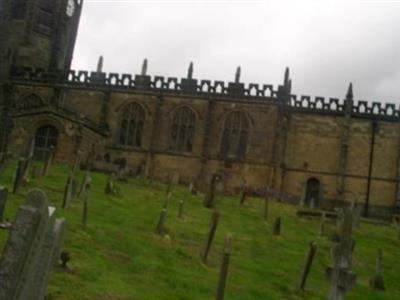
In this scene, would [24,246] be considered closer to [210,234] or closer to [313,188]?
[210,234]

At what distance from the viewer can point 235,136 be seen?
43.5 metres

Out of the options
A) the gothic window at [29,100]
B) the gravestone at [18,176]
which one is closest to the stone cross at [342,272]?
the gravestone at [18,176]

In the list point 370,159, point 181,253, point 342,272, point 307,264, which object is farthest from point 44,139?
point 342,272

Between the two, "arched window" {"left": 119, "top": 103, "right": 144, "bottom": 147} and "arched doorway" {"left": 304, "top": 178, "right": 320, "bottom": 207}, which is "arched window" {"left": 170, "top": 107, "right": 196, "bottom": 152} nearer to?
"arched window" {"left": 119, "top": 103, "right": 144, "bottom": 147}

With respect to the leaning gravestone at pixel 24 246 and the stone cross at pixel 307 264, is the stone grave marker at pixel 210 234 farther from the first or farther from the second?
the leaning gravestone at pixel 24 246

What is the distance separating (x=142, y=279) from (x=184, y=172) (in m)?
30.2

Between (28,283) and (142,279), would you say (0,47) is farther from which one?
(28,283)

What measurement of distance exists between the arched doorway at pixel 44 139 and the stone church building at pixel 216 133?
0.06 meters

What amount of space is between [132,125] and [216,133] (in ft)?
19.7

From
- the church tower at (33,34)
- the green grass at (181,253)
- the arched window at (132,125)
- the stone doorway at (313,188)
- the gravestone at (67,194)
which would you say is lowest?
the green grass at (181,253)

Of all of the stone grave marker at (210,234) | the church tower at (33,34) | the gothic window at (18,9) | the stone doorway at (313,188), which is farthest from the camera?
the gothic window at (18,9)

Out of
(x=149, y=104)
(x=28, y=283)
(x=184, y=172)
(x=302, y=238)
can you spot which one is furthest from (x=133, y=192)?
(x=28, y=283)

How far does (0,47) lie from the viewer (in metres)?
49.4

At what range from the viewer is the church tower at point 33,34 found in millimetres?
48344
